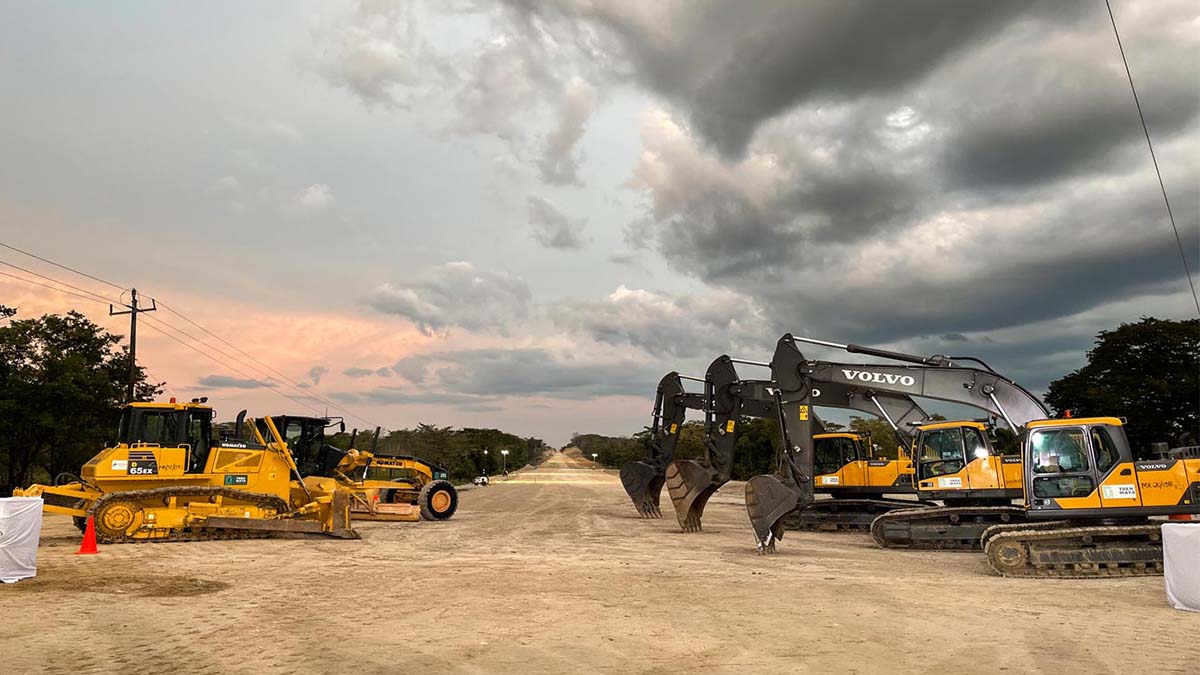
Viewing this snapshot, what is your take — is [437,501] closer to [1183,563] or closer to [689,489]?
[689,489]

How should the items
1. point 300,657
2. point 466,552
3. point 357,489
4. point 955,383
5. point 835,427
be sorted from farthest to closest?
point 835,427
point 357,489
point 955,383
point 466,552
point 300,657

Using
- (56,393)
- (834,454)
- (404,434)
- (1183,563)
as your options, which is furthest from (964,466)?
(404,434)

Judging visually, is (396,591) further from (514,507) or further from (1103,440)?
(514,507)

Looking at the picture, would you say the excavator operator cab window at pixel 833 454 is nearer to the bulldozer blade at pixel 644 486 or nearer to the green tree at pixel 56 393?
the bulldozer blade at pixel 644 486

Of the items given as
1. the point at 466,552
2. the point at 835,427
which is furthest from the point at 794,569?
the point at 835,427

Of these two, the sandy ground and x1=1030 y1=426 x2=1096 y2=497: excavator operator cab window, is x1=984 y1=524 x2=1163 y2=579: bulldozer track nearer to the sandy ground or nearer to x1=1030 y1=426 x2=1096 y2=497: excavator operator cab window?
the sandy ground

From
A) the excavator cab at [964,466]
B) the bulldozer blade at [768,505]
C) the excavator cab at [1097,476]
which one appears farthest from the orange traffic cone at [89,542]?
the excavator cab at [964,466]

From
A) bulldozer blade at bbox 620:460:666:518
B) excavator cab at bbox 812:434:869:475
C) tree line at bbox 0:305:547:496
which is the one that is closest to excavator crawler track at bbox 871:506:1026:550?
excavator cab at bbox 812:434:869:475

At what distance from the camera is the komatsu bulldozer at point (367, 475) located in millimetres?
22219

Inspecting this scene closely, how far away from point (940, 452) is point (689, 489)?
21.4 ft

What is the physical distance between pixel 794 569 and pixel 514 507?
2148 centimetres

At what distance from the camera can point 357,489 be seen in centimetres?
2302

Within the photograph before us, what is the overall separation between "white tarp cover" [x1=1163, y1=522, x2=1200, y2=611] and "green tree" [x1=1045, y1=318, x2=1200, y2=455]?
45.8 meters

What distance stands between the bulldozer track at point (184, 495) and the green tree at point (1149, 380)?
51.2m
